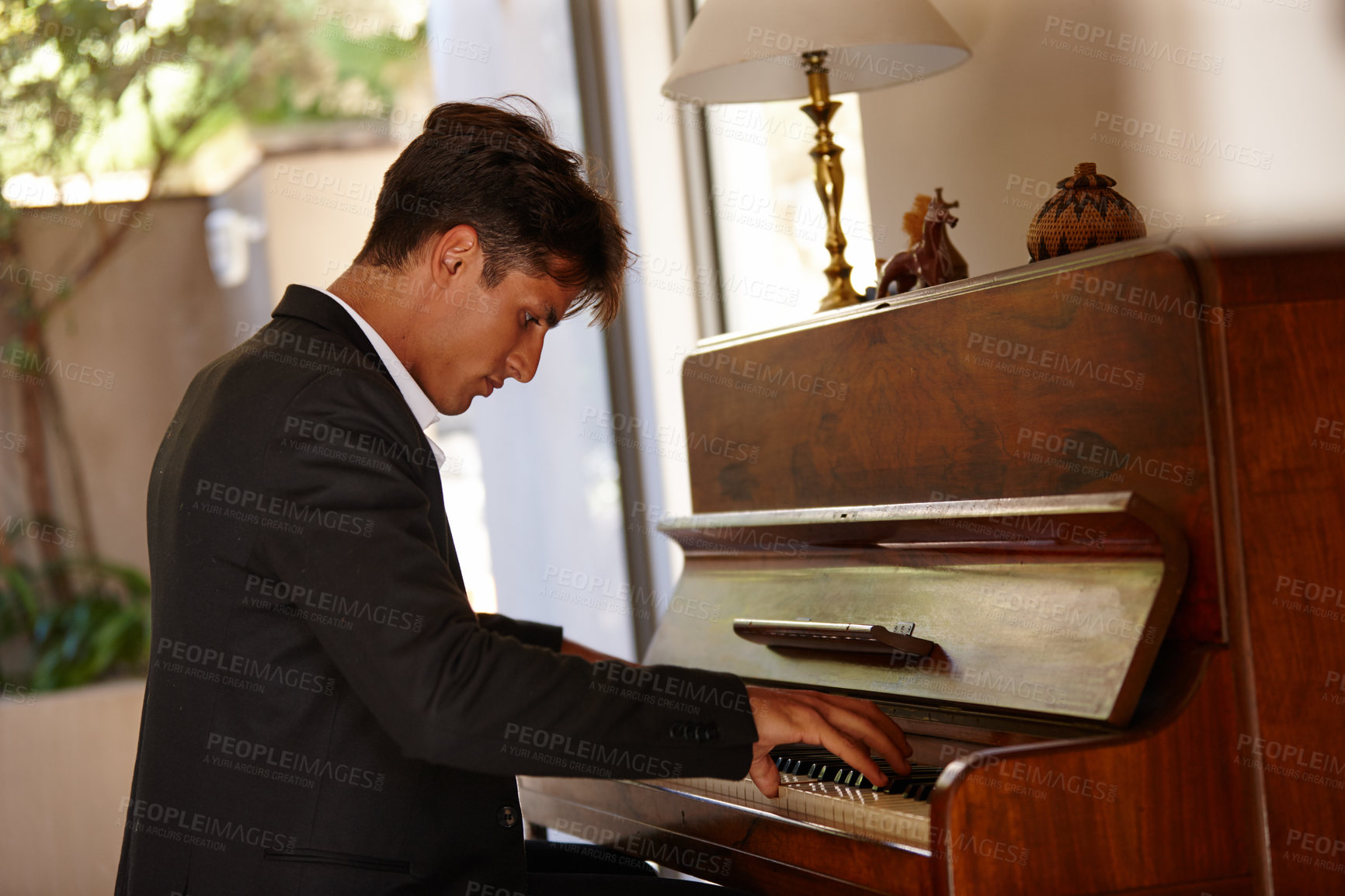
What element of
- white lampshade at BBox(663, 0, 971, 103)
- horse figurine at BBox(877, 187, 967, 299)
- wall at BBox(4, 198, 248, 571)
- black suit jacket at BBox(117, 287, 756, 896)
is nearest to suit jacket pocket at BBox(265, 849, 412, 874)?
black suit jacket at BBox(117, 287, 756, 896)

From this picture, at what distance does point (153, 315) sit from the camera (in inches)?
294

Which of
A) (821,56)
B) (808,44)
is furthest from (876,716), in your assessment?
(821,56)

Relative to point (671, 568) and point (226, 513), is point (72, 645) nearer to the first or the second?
point (671, 568)

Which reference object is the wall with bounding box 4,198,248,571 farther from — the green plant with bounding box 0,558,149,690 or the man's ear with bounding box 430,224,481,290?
the man's ear with bounding box 430,224,481,290

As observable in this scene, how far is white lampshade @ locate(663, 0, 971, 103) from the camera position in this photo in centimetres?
215

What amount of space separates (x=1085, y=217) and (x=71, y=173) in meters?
6.17

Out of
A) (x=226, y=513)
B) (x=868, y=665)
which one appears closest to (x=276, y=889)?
(x=226, y=513)

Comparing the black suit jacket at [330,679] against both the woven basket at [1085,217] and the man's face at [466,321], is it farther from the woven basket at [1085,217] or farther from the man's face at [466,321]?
the woven basket at [1085,217]

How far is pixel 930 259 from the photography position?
1.99 m

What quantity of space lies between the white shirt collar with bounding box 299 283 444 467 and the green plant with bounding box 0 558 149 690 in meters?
3.83

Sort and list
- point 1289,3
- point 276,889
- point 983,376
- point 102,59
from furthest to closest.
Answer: point 102,59, point 1289,3, point 983,376, point 276,889

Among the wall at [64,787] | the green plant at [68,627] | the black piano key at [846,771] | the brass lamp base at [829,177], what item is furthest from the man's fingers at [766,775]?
the green plant at [68,627]

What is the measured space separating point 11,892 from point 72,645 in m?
1.16

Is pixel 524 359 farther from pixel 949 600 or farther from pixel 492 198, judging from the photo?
pixel 949 600
